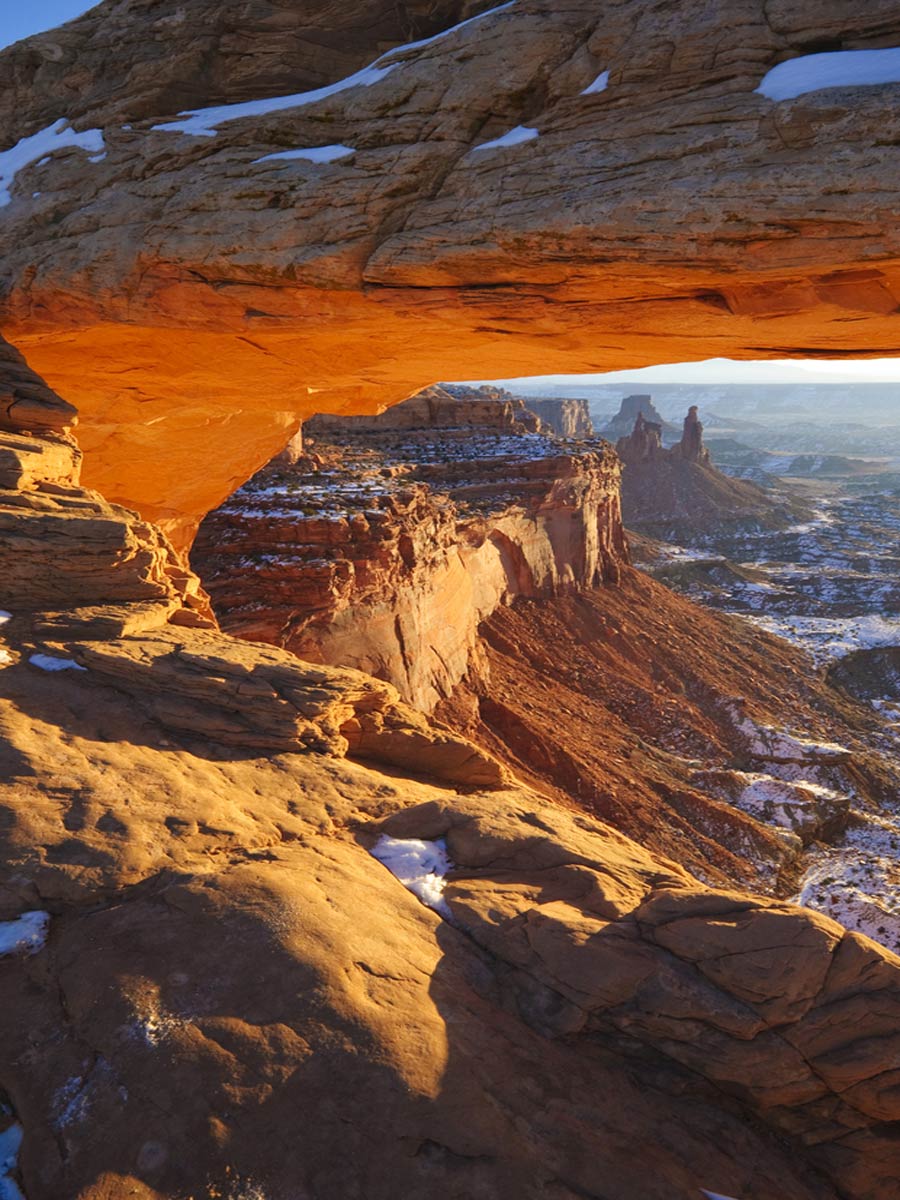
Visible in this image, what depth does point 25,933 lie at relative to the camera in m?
5.61

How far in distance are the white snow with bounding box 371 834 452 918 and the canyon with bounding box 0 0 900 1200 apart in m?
0.05

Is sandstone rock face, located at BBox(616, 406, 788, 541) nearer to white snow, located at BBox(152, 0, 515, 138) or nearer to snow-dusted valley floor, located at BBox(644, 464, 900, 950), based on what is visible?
snow-dusted valley floor, located at BBox(644, 464, 900, 950)

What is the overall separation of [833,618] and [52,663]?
62.0 meters

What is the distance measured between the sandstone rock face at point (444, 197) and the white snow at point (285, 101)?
0.10 m

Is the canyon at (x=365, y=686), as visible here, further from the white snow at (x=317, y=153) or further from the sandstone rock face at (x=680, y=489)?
the sandstone rock face at (x=680, y=489)

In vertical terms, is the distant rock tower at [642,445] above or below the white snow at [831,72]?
below

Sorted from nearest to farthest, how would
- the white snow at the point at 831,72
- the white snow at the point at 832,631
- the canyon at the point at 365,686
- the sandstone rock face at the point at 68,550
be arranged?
the canyon at the point at 365,686 → the white snow at the point at 831,72 → the sandstone rock face at the point at 68,550 → the white snow at the point at 832,631

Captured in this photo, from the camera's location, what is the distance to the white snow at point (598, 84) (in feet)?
28.5

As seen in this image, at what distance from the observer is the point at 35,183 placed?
12586 millimetres

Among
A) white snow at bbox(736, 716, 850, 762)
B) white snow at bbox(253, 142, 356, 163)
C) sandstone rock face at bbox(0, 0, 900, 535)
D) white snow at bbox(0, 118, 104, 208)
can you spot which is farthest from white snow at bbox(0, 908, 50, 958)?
white snow at bbox(736, 716, 850, 762)

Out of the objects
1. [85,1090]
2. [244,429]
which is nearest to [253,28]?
[244,429]

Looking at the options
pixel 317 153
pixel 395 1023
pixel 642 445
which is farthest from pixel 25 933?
pixel 642 445

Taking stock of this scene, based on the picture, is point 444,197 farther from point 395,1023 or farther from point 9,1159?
point 9,1159

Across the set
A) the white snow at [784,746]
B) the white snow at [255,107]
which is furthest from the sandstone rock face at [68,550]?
the white snow at [784,746]
